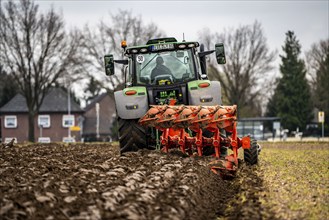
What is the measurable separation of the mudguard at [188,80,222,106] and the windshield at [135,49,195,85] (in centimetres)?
73

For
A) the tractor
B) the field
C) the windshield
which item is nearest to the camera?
the field

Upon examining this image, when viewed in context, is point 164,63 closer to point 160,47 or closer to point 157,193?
point 160,47

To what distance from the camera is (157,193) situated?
7359 millimetres

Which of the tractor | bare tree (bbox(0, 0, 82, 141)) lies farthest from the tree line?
the tractor

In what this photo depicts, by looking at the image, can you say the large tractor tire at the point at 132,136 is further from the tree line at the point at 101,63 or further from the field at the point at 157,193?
the tree line at the point at 101,63

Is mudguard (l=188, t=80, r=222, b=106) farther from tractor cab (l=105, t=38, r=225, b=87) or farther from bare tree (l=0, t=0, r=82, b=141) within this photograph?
bare tree (l=0, t=0, r=82, b=141)

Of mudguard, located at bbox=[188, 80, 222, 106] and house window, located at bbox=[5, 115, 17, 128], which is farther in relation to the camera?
house window, located at bbox=[5, 115, 17, 128]

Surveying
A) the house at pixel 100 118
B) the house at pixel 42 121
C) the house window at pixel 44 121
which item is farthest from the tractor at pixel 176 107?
the house at pixel 100 118

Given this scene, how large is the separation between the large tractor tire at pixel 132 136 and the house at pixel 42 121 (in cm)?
5006

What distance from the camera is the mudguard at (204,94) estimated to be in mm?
13203

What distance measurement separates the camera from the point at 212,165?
10664 millimetres

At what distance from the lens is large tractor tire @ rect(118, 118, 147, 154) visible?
1313 cm

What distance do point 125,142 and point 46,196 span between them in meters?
6.68

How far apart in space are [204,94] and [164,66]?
1362 mm
